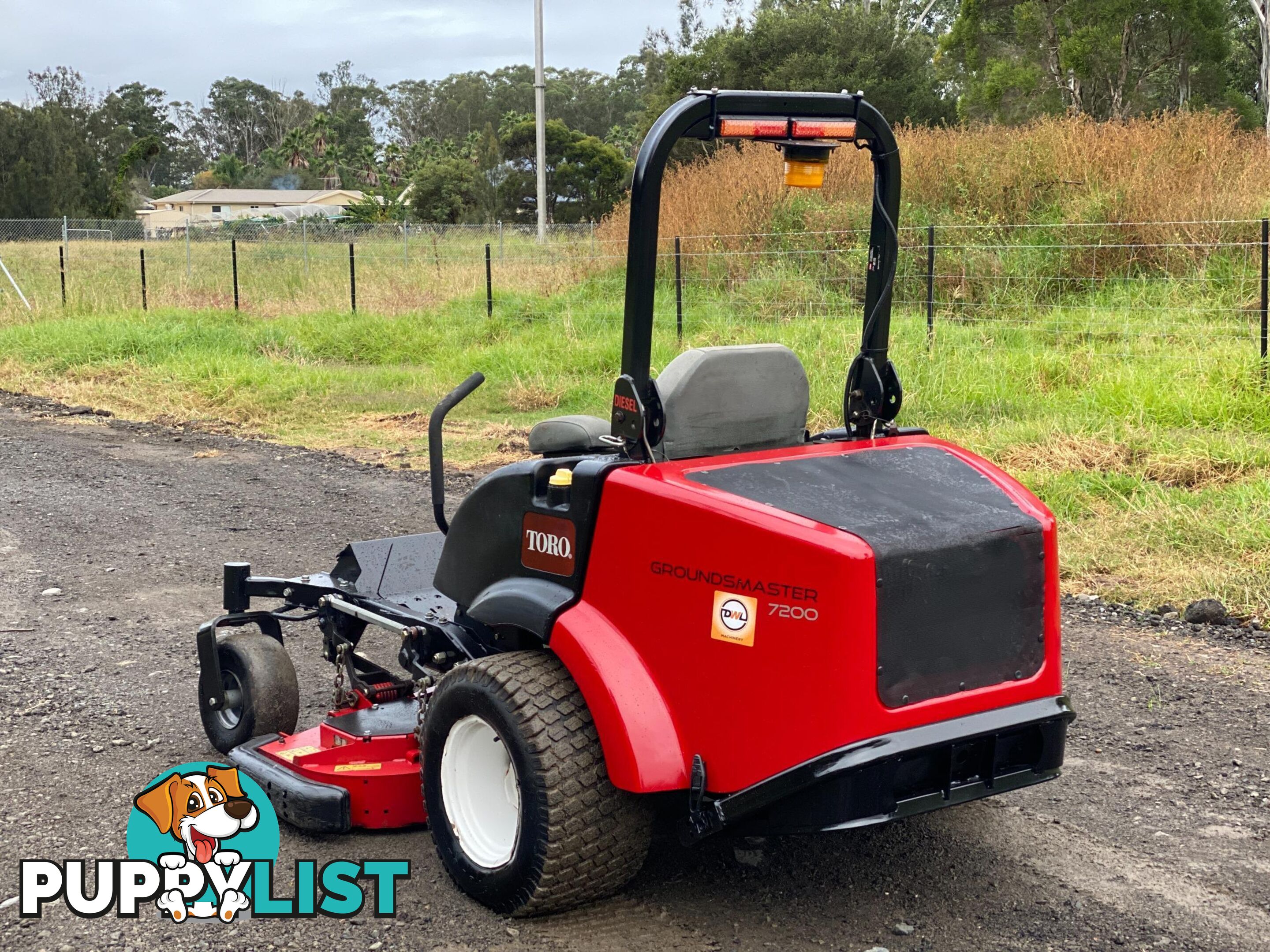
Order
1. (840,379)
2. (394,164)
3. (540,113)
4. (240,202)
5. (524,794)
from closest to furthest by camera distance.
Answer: (524,794) → (840,379) → (540,113) → (394,164) → (240,202)

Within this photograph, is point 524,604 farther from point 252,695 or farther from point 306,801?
point 252,695

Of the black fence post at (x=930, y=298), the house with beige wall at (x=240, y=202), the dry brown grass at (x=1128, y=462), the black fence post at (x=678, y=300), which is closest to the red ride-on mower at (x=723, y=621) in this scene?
the dry brown grass at (x=1128, y=462)

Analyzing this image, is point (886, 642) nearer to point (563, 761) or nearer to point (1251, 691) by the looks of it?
point (563, 761)

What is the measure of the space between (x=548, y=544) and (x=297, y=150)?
86547 millimetres

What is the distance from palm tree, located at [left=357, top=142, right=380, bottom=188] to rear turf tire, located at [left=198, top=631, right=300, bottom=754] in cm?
7478

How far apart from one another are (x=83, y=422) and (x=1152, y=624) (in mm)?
9635

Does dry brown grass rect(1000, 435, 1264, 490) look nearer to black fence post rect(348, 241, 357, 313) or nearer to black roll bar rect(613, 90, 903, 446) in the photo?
black roll bar rect(613, 90, 903, 446)

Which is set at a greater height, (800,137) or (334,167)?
(334,167)

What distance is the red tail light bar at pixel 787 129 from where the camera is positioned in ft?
10.2

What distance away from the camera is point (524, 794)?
308 centimetres

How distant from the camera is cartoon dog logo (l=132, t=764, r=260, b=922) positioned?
11.5ft

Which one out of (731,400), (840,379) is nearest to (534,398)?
(840,379)

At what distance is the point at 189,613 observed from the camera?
589cm

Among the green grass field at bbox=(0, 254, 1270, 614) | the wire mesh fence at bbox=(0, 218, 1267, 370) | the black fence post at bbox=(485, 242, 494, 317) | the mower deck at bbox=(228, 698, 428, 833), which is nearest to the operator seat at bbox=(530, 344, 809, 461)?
the mower deck at bbox=(228, 698, 428, 833)
